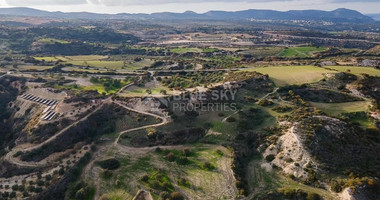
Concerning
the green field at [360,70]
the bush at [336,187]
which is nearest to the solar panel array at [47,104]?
the bush at [336,187]

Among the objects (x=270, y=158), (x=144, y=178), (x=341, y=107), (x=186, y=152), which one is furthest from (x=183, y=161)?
(x=341, y=107)

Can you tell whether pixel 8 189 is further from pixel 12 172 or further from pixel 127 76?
pixel 127 76

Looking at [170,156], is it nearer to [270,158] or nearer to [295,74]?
[270,158]

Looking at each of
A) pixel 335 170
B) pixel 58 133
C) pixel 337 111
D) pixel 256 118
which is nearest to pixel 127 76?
pixel 58 133

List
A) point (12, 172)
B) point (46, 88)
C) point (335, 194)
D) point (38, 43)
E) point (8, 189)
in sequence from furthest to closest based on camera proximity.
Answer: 1. point (38, 43)
2. point (46, 88)
3. point (12, 172)
4. point (8, 189)
5. point (335, 194)

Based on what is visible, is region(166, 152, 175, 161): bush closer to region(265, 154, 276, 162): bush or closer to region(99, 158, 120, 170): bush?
region(99, 158, 120, 170): bush

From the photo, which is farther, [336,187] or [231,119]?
[231,119]

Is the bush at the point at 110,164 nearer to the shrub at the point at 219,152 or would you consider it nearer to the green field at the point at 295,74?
the shrub at the point at 219,152
